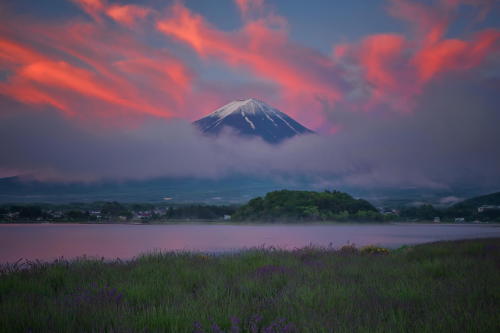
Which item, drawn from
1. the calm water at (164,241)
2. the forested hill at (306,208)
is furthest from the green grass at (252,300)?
the forested hill at (306,208)

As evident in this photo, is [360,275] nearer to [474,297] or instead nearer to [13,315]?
[474,297]

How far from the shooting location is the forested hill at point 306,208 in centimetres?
11388

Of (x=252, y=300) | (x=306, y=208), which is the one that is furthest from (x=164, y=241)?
(x=306, y=208)

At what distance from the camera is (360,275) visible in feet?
31.9

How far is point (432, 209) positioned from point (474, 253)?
125389mm

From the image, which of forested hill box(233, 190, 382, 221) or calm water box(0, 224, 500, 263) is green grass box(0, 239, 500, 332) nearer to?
calm water box(0, 224, 500, 263)

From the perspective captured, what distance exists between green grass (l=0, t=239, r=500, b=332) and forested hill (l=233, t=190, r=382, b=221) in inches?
4076

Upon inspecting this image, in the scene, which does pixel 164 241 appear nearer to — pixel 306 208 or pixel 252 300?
pixel 252 300

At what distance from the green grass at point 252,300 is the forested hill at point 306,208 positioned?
10353 centimetres

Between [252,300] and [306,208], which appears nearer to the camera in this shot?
[252,300]

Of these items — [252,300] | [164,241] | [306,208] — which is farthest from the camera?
[306,208]

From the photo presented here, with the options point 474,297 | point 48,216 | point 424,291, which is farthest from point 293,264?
point 48,216

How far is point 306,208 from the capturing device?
372ft

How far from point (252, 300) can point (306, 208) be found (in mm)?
108541
